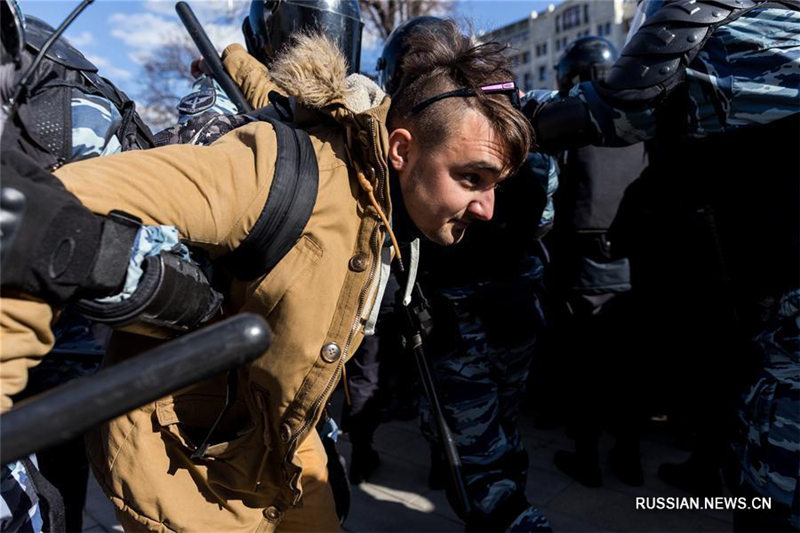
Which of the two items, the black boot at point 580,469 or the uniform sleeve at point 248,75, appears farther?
the black boot at point 580,469

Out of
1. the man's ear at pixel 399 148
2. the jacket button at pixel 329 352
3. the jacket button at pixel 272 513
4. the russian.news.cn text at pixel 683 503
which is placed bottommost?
the russian.news.cn text at pixel 683 503

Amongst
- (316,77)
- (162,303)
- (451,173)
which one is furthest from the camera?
(451,173)

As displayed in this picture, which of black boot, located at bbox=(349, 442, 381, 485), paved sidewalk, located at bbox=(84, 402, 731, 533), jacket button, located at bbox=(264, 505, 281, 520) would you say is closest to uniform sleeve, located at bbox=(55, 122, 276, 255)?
jacket button, located at bbox=(264, 505, 281, 520)

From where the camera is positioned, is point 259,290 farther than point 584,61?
No

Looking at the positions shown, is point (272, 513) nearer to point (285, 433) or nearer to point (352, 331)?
point (285, 433)

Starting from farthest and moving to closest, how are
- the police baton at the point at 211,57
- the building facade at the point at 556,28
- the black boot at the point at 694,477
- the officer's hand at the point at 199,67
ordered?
the building facade at the point at 556,28
the black boot at the point at 694,477
the officer's hand at the point at 199,67
the police baton at the point at 211,57

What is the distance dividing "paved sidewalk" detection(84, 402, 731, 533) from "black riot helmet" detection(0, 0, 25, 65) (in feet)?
8.10

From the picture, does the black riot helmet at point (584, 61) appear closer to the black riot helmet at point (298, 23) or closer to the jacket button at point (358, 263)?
the black riot helmet at point (298, 23)

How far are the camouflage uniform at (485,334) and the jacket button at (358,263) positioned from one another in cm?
112

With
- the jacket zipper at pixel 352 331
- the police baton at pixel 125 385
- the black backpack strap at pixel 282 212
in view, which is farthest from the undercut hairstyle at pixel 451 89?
the police baton at pixel 125 385

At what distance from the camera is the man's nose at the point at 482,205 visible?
160 centimetres

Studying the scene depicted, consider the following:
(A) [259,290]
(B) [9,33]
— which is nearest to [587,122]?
(A) [259,290]

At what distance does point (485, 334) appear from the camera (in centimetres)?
254

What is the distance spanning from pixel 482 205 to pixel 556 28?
193 ft
